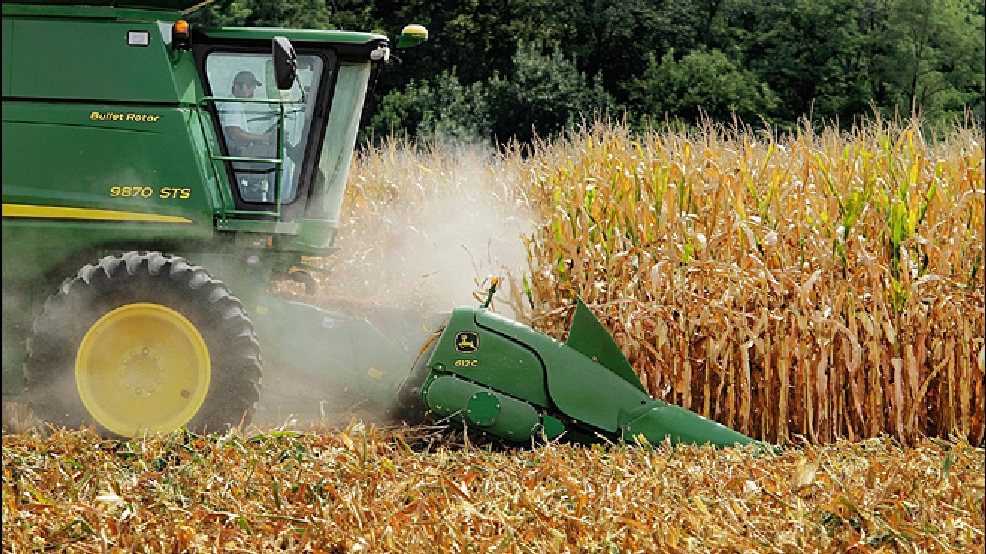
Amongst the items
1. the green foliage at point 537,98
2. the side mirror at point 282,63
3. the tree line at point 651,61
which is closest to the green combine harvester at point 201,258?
the side mirror at point 282,63

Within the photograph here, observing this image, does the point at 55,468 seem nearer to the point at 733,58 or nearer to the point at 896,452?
the point at 896,452

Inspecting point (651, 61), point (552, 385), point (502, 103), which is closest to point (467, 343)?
point (552, 385)

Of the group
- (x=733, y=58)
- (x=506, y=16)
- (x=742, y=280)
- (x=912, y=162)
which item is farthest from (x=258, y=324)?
(x=733, y=58)

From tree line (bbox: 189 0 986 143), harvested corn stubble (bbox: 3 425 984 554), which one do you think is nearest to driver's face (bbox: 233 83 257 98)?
harvested corn stubble (bbox: 3 425 984 554)

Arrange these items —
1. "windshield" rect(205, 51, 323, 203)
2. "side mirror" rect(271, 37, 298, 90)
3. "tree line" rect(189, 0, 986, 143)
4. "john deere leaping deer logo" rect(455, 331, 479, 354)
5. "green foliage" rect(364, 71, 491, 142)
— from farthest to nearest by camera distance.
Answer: "tree line" rect(189, 0, 986, 143) < "green foliage" rect(364, 71, 491, 142) < "windshield" rect(205, 51, 323, 203) < "john deere leaping deer logo" rect(455, 331, 479, 354) < "side mirror" rect(271, 37, 298, 90)

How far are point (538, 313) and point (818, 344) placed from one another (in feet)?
4.73

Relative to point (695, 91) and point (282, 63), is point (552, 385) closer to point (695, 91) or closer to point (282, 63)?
point (282, 63)

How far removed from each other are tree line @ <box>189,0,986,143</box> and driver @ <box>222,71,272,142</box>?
1512cm

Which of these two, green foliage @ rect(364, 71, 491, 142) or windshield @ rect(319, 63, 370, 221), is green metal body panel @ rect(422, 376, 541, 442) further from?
green foliage @ rect(364, 71, 491, 142)

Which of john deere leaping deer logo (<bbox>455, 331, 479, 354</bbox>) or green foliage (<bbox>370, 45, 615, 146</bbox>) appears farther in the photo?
green foliage (<bbox>370, 45, 615, 146</bbox>)

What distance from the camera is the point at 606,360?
18.2 feet

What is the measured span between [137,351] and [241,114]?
1.25 m

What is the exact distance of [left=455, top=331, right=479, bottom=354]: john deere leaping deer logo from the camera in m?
5.56

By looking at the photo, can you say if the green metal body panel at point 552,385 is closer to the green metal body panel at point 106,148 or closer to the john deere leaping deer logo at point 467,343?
the john deere leaping deer logo at point 467,343
